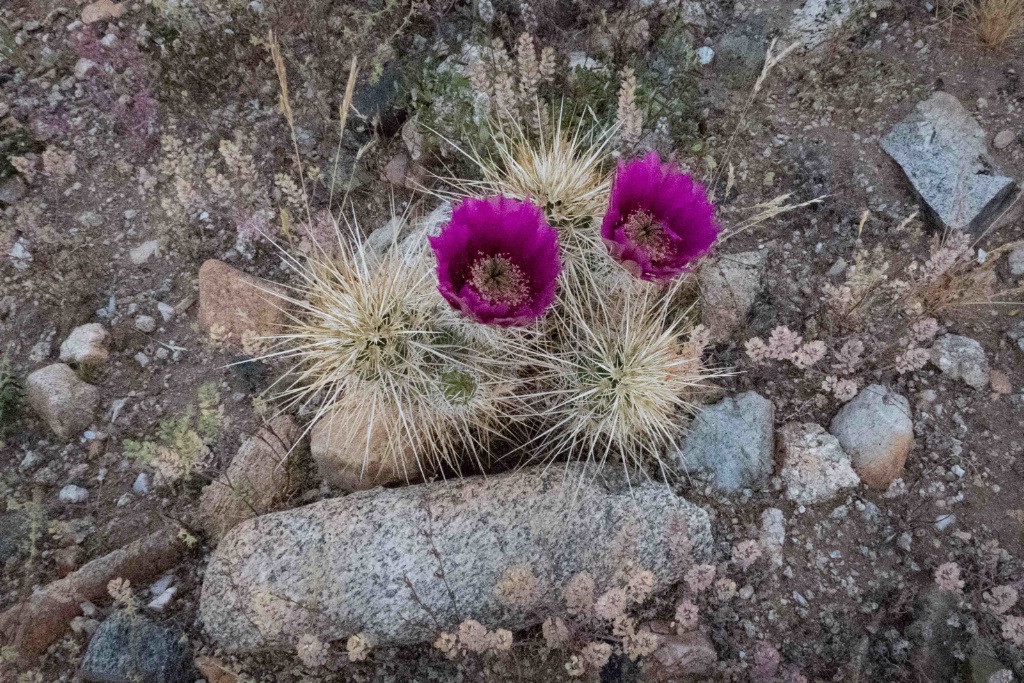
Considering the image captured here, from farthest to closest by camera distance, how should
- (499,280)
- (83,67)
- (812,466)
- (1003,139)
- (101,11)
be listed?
(101,11)
(83,67)
(1003,139)
(812,466)
(499,280)

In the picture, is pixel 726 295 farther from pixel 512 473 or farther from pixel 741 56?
pixel 741 56

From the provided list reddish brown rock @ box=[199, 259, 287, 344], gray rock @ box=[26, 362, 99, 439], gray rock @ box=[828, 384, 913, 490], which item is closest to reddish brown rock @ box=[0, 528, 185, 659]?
gray rock @ box=[26, 362, 99, 439]

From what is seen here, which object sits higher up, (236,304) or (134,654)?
(236,304)

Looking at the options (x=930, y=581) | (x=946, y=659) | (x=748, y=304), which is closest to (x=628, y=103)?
(x=748, y=304)

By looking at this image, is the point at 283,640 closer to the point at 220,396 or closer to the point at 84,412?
the point at 220,396

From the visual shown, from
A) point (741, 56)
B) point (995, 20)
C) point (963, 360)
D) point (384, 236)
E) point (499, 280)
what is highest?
point (995, 20)

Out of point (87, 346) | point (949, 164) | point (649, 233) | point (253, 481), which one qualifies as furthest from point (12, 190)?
point (949, 164)

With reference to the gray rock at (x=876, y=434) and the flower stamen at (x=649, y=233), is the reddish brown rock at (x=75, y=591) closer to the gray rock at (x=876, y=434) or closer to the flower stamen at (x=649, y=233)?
the flower stamen at (x=649, y=233)
